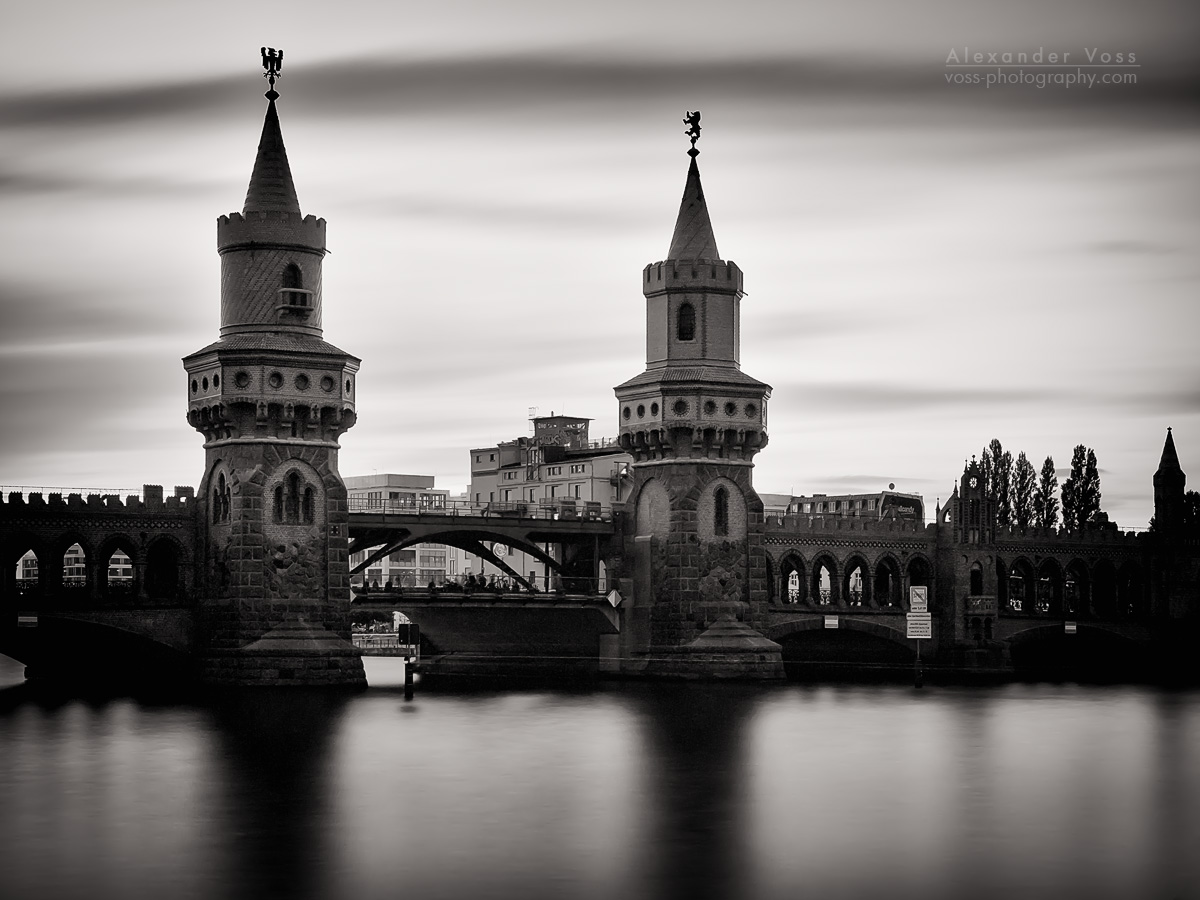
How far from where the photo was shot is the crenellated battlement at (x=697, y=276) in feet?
302

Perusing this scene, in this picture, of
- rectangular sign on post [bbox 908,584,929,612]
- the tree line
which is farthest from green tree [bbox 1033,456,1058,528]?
rectangular sign on post [bbox 908,584,929,612]

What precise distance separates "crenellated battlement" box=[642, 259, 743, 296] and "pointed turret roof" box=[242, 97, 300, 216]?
18106 mm

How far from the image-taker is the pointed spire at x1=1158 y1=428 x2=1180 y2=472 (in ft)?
375

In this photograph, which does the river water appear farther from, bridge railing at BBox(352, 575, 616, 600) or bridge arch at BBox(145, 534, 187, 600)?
bridge railing at BBox(352, 575, 616, 600)

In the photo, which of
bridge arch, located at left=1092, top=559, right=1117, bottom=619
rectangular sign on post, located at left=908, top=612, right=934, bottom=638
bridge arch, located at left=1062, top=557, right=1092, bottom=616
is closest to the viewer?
rectangular sign on post, located at left=908, top=612, right=934, bottom=638

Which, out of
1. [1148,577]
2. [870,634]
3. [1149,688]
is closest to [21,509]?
[870,634]

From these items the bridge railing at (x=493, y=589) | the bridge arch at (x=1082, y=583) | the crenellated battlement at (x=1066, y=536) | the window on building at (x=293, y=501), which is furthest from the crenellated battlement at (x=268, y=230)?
the bridge arch at (x=1082, y=583)

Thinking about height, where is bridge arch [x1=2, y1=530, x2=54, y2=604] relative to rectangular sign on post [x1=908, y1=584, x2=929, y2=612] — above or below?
above

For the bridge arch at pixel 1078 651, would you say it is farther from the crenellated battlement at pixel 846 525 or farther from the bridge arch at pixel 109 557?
the bridge arch at pixel 109 557

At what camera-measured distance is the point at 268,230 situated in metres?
83.3

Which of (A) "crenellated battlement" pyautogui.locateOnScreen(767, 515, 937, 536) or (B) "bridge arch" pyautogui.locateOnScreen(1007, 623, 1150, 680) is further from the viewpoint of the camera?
(B) "bridge arch" pyautogui.locateOnScreen(1007, 623, 1150, 680)

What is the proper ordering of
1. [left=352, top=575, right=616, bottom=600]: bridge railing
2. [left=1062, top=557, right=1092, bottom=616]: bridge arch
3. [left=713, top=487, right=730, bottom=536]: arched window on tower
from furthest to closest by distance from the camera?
[left=1062, top=557, right=1092, bottom=616]: bridge arch, [left=713, top=487, right=730, bottom=536]: arched window on tower, [left=352, top=575, right=616, bottom=600]: bridge railing

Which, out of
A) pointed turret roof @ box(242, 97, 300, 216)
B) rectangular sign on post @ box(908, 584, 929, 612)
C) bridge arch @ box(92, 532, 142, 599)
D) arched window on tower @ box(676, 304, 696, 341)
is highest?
pointed turret roof @ box(242, 97, 300, 216)

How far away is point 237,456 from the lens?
3273 inches
